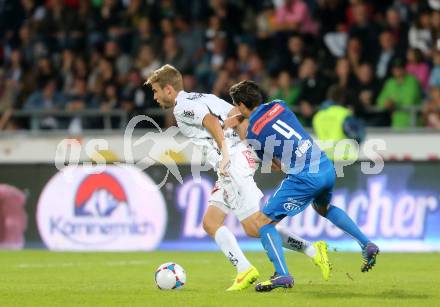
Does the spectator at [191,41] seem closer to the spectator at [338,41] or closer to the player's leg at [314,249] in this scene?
the spectator at [338,41]

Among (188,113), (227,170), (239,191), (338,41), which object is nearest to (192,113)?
(188,113)

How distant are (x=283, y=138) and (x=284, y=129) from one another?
8cm

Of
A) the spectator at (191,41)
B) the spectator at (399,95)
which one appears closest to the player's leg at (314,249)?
the spectator at (399,95)

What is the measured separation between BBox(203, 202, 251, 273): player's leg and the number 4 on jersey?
3.54 ft

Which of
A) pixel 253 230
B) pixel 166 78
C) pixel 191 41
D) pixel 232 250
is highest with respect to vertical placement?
pixel 191 41

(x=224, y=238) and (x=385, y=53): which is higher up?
(x=385, y=53)

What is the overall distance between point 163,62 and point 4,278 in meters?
7.99

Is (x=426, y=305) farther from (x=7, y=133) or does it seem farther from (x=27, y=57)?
(x=27, y=57)

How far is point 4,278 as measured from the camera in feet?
37.1

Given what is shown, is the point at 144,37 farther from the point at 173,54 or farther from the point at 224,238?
the point at 224,238

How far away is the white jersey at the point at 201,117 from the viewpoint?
9.83 meters

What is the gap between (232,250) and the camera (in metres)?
9.79

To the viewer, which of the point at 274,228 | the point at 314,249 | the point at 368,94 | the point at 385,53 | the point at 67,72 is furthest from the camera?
the point at 67,72

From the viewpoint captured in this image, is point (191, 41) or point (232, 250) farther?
point (191, 41)
